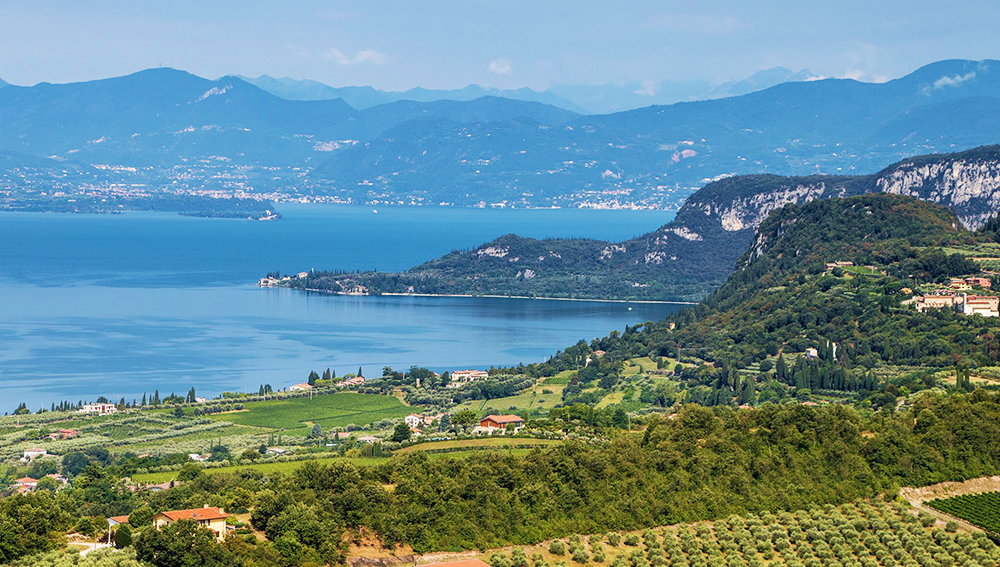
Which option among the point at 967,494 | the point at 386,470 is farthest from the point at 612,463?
the point at 967,494

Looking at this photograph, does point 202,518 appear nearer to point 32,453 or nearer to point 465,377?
point 32,453

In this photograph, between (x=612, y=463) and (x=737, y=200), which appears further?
(x=737, y=200)

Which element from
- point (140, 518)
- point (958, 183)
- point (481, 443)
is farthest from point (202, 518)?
point (958, 183)

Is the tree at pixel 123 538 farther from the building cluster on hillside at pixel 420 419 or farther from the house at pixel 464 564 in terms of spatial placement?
the building cluster on hillside at pixel 420 419

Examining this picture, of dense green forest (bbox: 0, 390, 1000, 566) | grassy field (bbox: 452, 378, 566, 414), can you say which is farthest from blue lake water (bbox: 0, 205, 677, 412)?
dense green forest (bbox: 0, 390, 1000, 566)

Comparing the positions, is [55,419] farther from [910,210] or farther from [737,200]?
[737,200]

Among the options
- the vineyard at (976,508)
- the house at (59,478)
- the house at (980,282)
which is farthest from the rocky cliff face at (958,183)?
the house at (59,478)

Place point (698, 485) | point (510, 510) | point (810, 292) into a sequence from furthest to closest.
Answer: point (810, 292), point (698, 485), point (510, 510)
